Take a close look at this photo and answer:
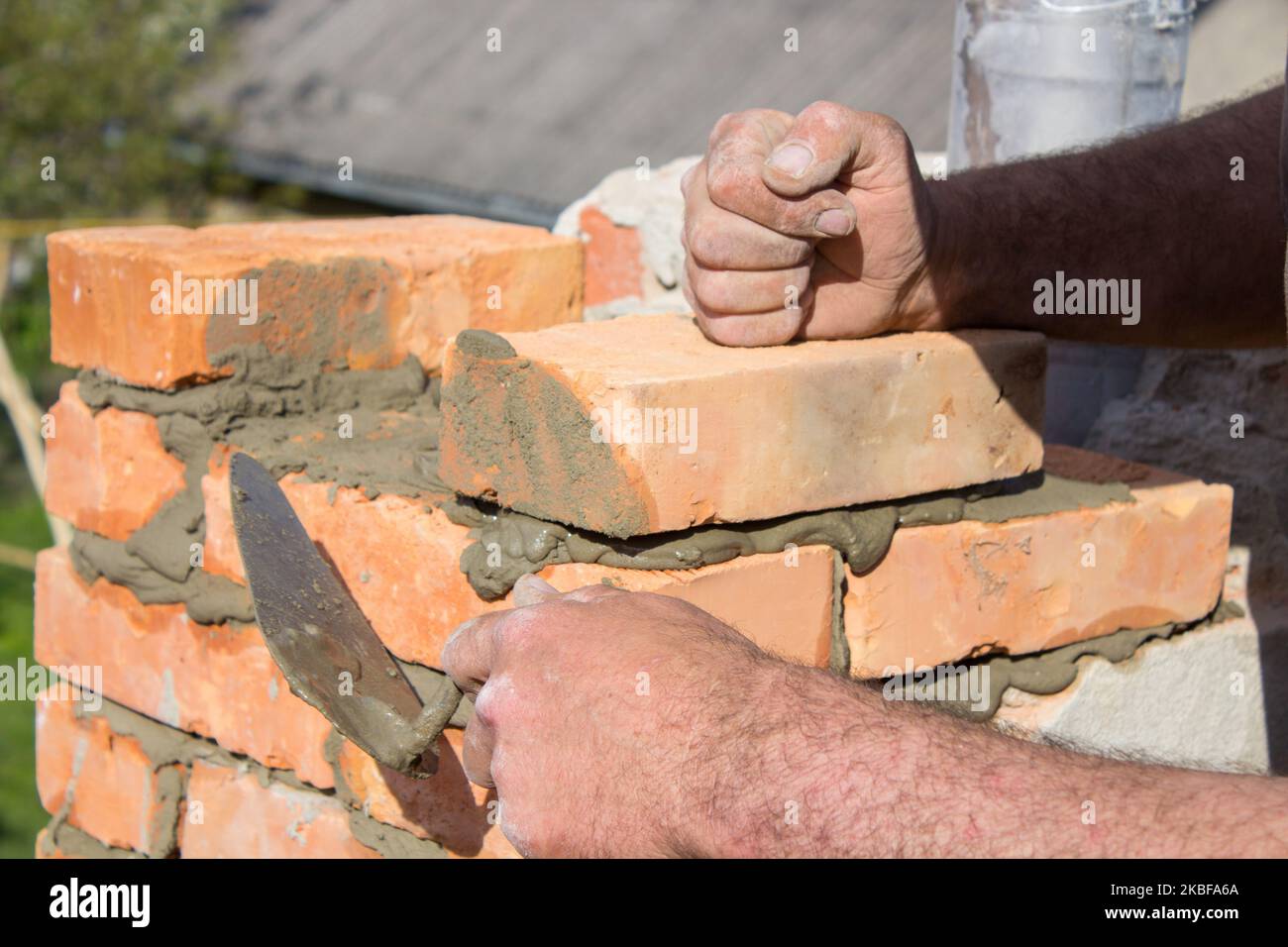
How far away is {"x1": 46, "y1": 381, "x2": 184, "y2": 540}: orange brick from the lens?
2.29 m

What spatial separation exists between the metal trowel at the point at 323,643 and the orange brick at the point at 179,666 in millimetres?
308

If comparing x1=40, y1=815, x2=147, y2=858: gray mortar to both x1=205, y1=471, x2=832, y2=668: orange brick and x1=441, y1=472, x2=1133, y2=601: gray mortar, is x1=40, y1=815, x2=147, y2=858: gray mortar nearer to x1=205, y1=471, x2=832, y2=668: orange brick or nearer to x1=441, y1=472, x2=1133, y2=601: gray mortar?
x1=205, y1=471, x2=832, y2=668: orange brick

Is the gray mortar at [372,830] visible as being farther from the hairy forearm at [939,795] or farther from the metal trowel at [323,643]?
the hairy forearm at [939,795]

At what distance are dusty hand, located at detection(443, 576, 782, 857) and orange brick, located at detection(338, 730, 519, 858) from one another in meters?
0.29

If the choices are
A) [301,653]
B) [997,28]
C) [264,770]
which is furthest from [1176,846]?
[997,28]

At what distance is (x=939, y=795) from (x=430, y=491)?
0.91 meters

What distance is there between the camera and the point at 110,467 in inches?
92.6

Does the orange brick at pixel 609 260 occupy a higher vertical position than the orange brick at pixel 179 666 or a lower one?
higher

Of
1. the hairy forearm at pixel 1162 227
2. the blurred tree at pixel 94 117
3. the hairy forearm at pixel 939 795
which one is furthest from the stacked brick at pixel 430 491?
the blurred tree at pixel 94 117

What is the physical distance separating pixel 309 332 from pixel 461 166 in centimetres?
683

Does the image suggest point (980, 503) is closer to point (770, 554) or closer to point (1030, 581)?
point (1030, 581)

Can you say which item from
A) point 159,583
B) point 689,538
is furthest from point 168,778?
point 689,538

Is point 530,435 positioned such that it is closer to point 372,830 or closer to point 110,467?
point 372,830

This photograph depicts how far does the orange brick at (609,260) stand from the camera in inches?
109
